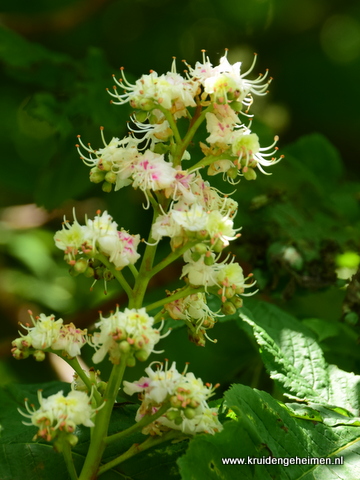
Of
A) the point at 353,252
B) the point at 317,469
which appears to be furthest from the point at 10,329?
the point at 317,469

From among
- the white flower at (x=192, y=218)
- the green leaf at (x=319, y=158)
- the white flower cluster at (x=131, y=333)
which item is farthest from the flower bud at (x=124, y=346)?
the green leaf at (x=319, y=158)

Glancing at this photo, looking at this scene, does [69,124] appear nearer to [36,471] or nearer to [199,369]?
[199,369]

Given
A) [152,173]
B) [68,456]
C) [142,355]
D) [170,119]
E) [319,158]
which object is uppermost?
[319,158]

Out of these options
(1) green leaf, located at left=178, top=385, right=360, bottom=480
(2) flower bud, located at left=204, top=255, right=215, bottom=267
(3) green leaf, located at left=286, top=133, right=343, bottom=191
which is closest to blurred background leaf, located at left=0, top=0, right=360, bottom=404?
(3) green leaf, located at left=286, top=133, right=343, bottom=191

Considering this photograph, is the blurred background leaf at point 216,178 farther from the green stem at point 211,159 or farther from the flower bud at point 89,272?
the flower bud at point 89,272

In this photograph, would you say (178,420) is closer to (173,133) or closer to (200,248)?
(200,248)

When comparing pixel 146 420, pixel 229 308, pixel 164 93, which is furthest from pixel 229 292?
pixel 164 93

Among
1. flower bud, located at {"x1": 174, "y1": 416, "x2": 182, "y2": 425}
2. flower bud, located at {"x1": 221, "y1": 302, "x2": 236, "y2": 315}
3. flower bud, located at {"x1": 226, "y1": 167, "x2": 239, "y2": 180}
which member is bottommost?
flower bud, located at {"x1": 174, "y1": 416, "x2": 182, "y2": 425}

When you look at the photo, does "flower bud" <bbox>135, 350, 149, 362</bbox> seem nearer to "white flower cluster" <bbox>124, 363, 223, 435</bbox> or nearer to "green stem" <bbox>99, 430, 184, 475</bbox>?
"white flower cluster" <bbox>124, 363, 223, 435</bbox>
